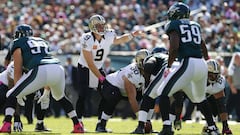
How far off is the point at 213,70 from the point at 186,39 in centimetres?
182

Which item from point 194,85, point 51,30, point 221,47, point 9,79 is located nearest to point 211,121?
point 194,85

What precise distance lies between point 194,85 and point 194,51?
1.66 feet

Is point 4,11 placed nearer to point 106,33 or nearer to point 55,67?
point 106,33

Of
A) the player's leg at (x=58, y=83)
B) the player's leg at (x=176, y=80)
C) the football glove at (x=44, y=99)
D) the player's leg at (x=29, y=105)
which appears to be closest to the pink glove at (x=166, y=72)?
the player's leg at (x=176, y=80)

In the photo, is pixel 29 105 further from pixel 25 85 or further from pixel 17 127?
pixel 25 85

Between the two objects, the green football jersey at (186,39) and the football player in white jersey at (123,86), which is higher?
the green football jersey at (186,39)

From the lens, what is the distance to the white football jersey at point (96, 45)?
39.4 ft

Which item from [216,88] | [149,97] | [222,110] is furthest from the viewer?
[216,88]

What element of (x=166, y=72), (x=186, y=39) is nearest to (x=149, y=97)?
A: (x=166, y=72)

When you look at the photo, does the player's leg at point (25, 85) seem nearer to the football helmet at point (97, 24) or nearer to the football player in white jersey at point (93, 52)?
the football player in white jersey at point (93, 52)

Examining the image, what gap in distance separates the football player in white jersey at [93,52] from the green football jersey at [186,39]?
2628mm

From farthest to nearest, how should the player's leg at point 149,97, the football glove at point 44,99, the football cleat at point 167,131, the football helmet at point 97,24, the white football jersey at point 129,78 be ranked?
the football helmet at point 97,24 < the white football jersey at point 129,78 < the football glove at point 44,99 < the player's leg at point 149,97 < the football cleat at point 167,131

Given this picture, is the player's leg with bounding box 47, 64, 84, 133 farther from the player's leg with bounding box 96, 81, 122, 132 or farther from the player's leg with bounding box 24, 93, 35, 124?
the player's leg with bounding box 24, 93, 35, 124

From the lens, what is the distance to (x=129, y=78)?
11.4 m
